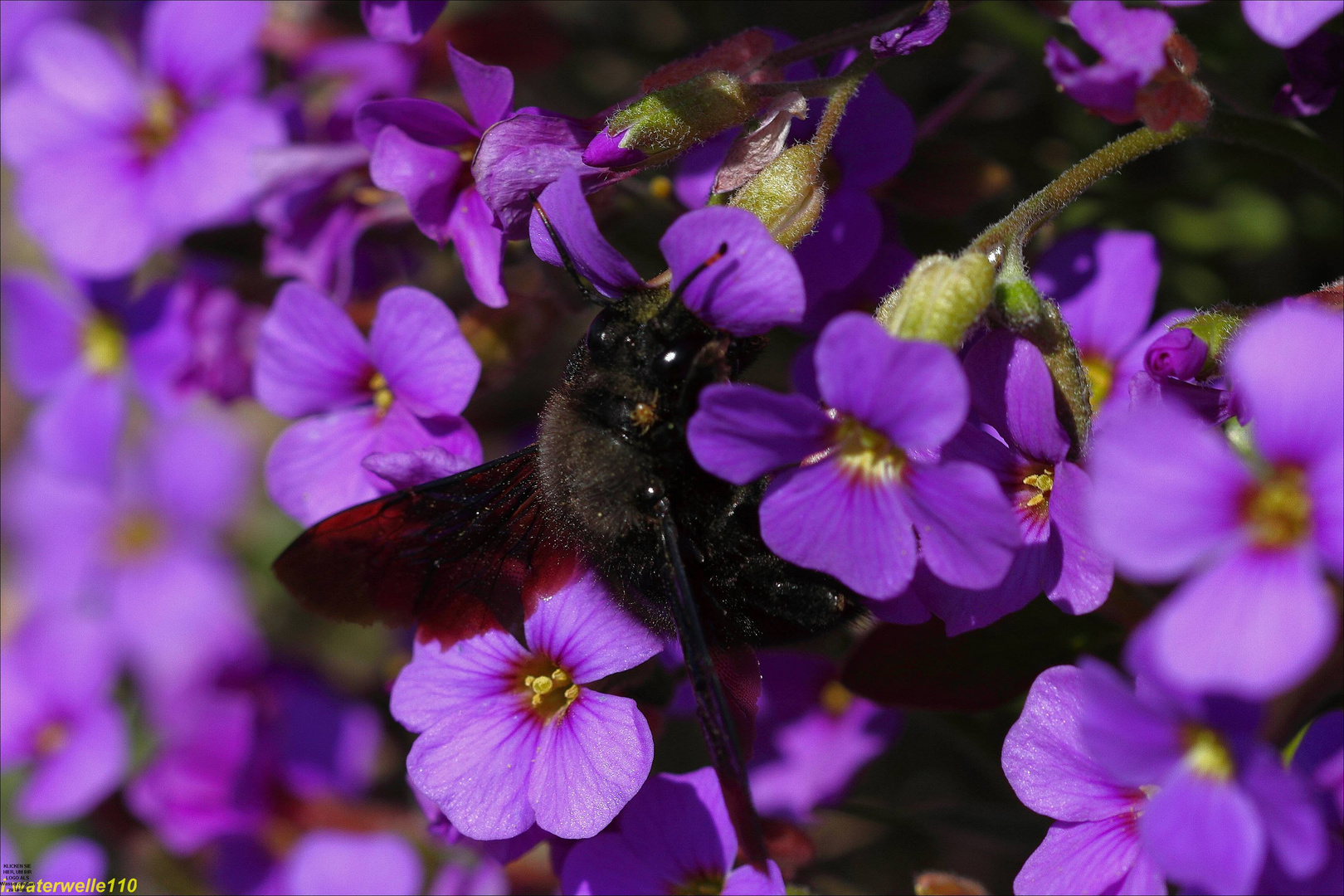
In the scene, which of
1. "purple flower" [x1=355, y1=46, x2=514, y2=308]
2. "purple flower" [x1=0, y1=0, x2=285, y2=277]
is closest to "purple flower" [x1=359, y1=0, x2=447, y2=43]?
"purple flower" [x1=355, y1=46, x2=514, y2=308]

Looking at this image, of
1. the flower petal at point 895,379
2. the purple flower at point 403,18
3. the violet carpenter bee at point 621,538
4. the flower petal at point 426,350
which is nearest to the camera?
the flower petal at point 895,379

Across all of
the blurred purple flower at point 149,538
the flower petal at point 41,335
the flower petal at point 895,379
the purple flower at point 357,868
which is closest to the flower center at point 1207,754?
the flower petal at point 895,379

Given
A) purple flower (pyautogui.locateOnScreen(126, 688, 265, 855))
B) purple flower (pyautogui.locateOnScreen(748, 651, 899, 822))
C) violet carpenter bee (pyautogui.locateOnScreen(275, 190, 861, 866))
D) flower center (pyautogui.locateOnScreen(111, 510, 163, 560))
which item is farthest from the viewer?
flower center (pyautogui.locateOnScreen(111, 510, 163, 560))

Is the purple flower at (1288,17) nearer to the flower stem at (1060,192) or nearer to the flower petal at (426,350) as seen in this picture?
the flower stem at (1060,192)

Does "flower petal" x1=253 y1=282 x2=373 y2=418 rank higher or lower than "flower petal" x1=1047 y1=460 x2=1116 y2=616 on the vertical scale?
lower

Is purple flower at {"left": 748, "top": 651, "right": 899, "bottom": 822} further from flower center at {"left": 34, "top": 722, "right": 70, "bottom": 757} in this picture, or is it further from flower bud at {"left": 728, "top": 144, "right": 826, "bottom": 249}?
flower center at {"left": 34, "top": 722, "right": 70, "bottom": 757}

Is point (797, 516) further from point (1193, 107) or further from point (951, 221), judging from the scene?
point (951, 221)

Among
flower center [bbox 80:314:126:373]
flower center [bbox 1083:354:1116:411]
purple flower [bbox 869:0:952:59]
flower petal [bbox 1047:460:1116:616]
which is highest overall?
purple flower [bbox 869:0:952:59]
